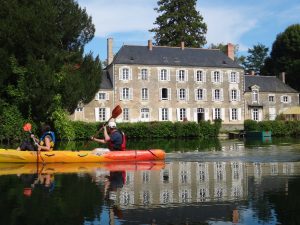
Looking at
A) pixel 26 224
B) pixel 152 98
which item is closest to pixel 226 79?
pixel 152 98

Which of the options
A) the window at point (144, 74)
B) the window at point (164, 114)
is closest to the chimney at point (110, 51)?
the window at point (144, 74)

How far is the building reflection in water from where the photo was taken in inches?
360

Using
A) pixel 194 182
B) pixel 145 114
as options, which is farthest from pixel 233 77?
pixel 194 182

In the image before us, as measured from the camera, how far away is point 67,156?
16.4 m

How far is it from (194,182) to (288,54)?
186 feet

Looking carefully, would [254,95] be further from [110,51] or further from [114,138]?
[114,138]

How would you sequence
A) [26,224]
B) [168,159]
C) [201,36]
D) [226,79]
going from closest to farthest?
[26,224]
[168,159]
[226,79]
[201,36]

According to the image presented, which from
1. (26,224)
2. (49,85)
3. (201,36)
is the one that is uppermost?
(201,36)

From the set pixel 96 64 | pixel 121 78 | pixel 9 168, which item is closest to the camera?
pixel 9 168

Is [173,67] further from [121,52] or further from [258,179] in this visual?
[258,179]

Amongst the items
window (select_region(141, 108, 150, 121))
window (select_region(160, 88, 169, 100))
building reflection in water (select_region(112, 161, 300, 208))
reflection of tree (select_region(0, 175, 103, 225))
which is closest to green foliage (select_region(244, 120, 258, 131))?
window (select_region(160, 88, 169, 100))

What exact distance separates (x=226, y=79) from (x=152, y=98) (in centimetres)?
883

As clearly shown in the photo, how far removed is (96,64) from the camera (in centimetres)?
3219

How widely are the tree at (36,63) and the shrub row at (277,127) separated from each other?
21.1 m
